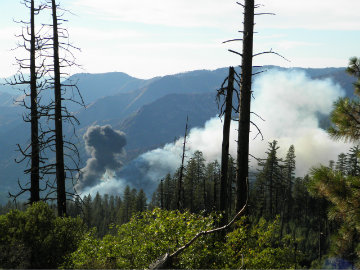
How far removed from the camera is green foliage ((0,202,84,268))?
9000 mm

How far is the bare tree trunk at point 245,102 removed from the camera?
10.5m

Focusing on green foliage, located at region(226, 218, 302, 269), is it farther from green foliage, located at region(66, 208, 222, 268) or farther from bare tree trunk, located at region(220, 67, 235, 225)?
bare tree trunk, located at region(220, 67, 235, 225)

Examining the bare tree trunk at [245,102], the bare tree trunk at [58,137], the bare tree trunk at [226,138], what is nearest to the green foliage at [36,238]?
the bare tree trunk at [58,137]

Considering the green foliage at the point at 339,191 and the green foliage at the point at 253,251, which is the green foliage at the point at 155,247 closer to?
the green foliage at the point at 253,251

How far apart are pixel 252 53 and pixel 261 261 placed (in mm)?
6316

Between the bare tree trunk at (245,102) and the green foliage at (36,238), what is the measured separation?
18.3ft

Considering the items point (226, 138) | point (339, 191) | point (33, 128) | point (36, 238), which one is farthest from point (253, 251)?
point (33, 128)

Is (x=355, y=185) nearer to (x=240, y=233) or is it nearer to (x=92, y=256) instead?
(x=240, y=233)

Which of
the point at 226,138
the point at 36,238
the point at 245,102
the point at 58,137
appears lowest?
the point at 36,238

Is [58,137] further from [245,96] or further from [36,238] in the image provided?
[245,96]

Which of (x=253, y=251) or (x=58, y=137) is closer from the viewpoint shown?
(x=253, y=251)

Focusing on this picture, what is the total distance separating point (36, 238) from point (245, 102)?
24.8ft

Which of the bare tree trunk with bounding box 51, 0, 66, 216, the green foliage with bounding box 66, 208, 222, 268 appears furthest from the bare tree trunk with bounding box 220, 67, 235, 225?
the bare tree trunk with bounding box 51, 0, 66, 216

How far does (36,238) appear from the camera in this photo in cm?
984
